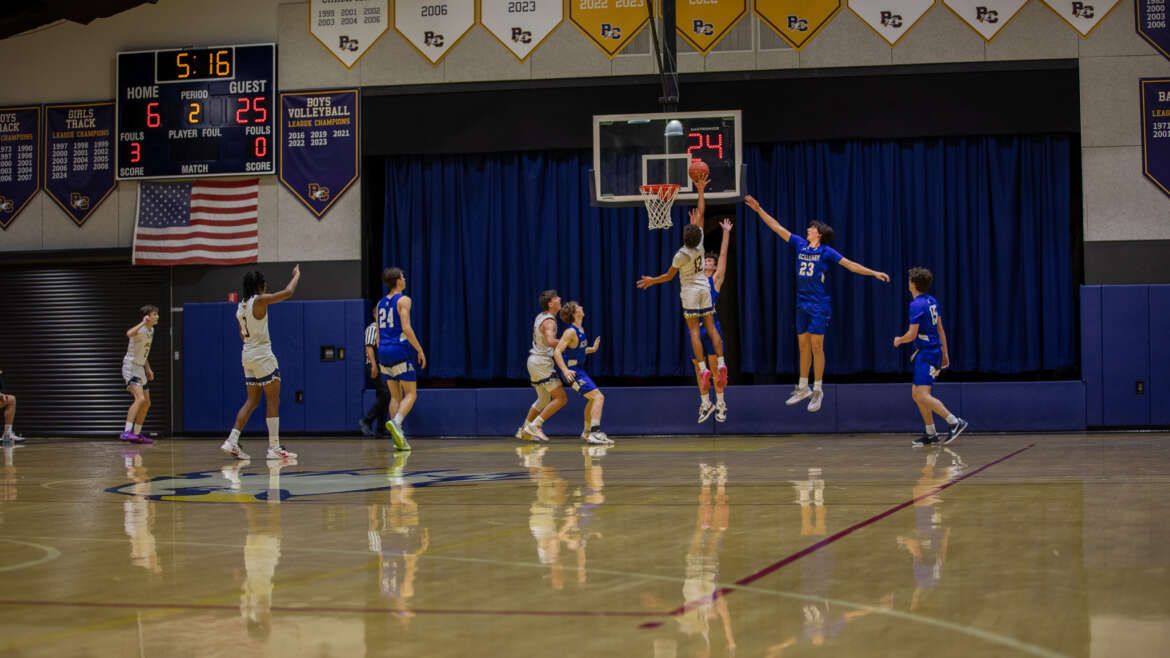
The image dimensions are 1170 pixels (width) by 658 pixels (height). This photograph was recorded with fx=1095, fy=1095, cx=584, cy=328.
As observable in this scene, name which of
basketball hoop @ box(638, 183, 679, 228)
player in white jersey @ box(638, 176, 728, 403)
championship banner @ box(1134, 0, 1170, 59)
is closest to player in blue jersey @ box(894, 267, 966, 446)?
player in white jersey @ box(638, 176, 728, 403)

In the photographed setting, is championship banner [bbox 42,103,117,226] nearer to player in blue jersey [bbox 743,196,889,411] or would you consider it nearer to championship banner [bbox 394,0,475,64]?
championship banner [bbox 394,0,475,64]

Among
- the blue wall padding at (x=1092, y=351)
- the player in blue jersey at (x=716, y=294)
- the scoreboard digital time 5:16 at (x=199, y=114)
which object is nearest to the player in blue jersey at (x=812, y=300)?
the player in blue jersey at (x=716, y=294)

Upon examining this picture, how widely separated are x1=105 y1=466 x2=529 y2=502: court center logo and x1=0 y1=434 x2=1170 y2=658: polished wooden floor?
6cm

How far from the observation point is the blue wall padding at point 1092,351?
15.3 metres

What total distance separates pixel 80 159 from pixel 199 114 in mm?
2253

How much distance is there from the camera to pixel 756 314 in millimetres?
16156

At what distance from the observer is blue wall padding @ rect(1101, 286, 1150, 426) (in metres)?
15.2

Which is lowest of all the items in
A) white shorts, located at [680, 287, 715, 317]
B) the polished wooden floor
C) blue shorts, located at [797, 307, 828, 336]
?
the polished wooden floor

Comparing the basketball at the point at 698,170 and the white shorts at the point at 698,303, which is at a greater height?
the basketball at the point at 698,170

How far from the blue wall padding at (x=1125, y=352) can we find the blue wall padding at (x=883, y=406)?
6.73ft

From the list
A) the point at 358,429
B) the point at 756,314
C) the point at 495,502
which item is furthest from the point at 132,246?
the point at 495,502

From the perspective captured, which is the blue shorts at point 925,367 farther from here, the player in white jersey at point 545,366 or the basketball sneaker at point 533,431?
the basketball sneaker at point 533,431

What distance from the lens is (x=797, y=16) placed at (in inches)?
630

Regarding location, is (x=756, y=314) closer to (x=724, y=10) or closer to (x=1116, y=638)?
(x=724, y=10)
